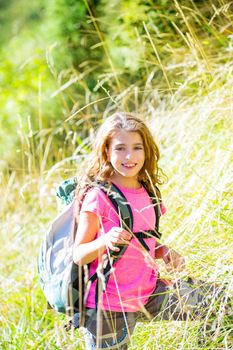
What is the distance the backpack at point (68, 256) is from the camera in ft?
9.51

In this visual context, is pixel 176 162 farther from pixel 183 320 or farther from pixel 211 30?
pixel 183 320

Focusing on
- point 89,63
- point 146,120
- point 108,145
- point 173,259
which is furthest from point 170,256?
point 89,63

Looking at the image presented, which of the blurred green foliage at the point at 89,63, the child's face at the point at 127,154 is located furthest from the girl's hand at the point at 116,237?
the blurred green foliage at the point at 89,63

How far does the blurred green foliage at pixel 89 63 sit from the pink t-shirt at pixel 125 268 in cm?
163

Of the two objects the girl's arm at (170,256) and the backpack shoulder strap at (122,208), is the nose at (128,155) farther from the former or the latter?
the girl's arm at (170,256)

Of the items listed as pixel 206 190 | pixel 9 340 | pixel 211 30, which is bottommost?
pixel 9 340

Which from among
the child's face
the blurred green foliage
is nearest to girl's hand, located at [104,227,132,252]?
the child's face

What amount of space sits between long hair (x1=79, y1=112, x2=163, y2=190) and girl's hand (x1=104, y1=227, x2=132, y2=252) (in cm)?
33

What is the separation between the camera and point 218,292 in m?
2.96

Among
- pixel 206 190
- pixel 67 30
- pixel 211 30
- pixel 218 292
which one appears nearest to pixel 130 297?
pixel 218 292

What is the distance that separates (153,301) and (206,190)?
0.94 meters

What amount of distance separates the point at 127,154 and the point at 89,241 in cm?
37

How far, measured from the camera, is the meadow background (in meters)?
3.39

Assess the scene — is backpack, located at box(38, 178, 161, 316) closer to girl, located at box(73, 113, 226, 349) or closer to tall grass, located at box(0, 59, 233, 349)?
girl, located at box(73, 113, 226, 349)
